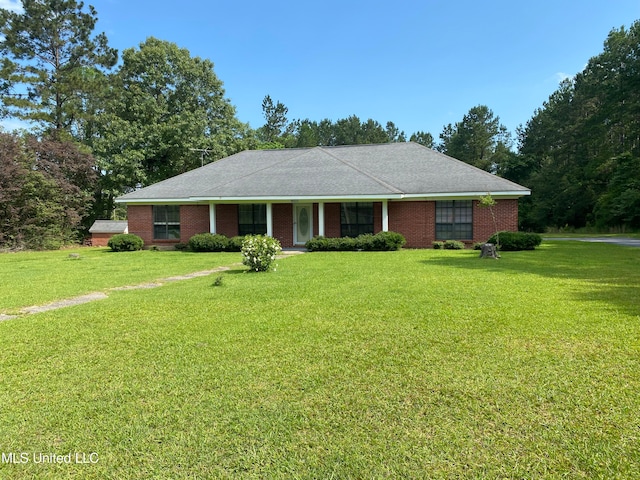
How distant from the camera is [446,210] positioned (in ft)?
60.5

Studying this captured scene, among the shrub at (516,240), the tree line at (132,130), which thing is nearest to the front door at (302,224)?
the shrub at (516,240)

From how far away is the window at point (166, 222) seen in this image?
20672mm

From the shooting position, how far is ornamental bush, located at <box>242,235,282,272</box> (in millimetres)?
9953

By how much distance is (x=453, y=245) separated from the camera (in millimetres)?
17531

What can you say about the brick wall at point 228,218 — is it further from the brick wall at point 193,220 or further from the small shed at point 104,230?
the small shed at point 104,230

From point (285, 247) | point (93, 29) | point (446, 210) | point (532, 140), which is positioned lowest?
point (285, 247)

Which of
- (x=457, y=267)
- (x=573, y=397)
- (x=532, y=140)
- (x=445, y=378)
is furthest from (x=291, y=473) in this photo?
(x=532, y=140)

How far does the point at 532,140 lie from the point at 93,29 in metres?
49.4

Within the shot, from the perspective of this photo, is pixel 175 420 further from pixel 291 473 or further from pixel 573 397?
pixel 573 397

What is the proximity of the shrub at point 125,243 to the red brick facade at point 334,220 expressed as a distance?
1.27 metres

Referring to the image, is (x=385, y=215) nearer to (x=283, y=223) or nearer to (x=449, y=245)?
(x=449, y=245)

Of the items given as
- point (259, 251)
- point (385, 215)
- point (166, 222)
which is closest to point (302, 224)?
point (385, 215)

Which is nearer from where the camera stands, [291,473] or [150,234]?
[291,473]

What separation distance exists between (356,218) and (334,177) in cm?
226
